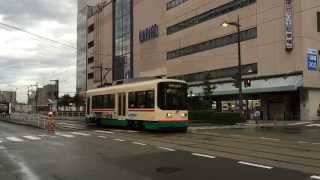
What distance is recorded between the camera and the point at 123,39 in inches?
3922

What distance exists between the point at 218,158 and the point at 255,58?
4484 centimetres

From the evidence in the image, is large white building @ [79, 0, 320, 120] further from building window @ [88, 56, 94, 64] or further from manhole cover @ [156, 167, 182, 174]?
manhole cover @ [156, 167, 182, 174]

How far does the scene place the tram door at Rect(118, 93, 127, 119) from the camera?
32.3 m

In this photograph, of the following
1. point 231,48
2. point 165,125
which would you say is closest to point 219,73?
point 231,48

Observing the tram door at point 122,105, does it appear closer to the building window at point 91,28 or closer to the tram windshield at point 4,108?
the tram windshield at point 4,108

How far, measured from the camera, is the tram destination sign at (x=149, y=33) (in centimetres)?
8547

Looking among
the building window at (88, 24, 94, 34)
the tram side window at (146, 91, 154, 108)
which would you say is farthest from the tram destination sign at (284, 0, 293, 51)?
the building window at (88, 24, 94, 34)

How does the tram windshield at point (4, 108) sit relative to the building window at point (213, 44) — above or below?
below

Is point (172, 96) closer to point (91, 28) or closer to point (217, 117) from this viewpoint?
point (217, 117)

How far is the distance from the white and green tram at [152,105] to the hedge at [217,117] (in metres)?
13.5

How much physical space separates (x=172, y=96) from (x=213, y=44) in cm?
4006

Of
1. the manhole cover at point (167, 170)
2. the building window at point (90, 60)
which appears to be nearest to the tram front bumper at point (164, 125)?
the manhole cover at point (167, 170)

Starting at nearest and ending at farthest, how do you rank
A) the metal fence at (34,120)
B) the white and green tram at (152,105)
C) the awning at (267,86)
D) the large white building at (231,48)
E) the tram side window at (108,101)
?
the white and green tram at (152,105) < the tram side window at (108,101) < the metal fence at (34,120) < the awning at (267,86) < the large white building at (231,48)

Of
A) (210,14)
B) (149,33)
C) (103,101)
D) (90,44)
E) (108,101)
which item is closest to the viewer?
(108,101)
